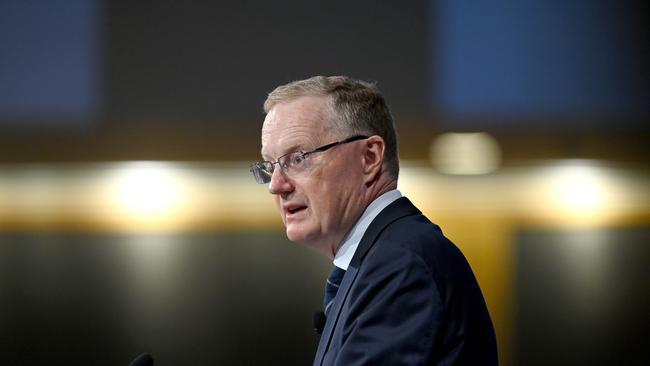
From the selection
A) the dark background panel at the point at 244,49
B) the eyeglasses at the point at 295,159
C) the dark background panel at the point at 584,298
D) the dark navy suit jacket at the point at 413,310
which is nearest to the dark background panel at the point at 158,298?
the dark background panel at the point at 244,49

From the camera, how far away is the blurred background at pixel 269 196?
210 centimetres

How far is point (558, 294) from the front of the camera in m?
2.13

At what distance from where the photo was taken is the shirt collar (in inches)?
44.6

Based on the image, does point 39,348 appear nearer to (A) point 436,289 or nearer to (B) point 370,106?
(B) point 370,106

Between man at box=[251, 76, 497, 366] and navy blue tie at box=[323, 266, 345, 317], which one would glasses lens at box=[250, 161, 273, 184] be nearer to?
man at box=[251, 76, 497, 366]

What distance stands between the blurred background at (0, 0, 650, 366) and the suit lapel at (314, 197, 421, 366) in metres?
1.01

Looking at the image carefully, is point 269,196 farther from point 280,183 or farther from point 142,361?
point 142,361

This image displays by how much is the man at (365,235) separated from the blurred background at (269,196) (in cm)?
90

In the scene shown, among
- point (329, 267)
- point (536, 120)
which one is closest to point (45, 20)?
point (329, 267)

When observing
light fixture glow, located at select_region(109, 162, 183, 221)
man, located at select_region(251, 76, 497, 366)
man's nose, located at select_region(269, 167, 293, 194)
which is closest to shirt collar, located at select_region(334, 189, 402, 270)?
man, located at select_region(251, 76, 497, 366)

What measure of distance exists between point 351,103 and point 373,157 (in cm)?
8

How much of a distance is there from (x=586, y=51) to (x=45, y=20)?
58.7 inches

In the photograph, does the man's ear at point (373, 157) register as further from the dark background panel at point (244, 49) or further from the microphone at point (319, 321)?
the dark background panel at point (244, 49)

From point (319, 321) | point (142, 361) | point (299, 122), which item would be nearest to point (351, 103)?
point (299, 122)
